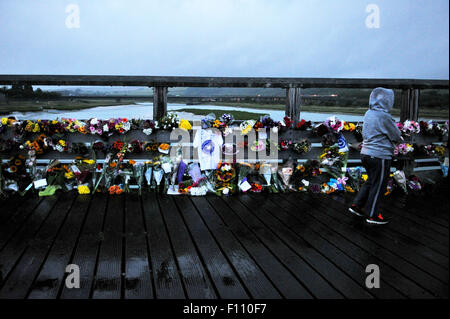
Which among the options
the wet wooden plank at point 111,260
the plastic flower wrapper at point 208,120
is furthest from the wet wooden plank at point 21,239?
the plastic flower wrapper at point 208,120

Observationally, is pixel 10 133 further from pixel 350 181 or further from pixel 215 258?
pixel 350 181

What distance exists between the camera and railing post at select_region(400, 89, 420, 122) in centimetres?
541

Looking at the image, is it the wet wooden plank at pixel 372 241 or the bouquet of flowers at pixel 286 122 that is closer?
the wet wooden plank at pixel 372 241

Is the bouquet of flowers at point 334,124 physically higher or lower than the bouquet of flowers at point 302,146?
higher

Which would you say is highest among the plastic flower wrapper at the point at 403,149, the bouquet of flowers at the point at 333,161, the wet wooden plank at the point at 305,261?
the plastic flower wrapper at the point at 403,149

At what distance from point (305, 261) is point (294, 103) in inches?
115

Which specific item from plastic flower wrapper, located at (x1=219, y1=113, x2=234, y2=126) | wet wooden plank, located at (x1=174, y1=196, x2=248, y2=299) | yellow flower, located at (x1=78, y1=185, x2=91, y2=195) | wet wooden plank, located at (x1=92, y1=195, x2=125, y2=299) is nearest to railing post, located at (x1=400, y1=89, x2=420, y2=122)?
plastic flower wrapper, located at (x1=219, y1=113, x2=234, y2=126)

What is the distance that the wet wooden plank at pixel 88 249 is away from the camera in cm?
220

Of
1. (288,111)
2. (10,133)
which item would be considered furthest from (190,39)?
(10,133)

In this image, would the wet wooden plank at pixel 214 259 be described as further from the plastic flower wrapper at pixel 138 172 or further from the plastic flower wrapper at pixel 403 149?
the plastic flower wrapper at pixel 403 149

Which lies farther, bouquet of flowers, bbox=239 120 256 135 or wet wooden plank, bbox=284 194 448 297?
bouquet of flowers, bbox=239 120 256 135

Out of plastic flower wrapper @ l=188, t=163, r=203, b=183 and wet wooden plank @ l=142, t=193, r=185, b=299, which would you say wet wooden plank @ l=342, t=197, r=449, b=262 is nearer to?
wet wooden plank @ l=142, t=193, r=185, b=299

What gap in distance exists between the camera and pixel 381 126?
357 centimetres

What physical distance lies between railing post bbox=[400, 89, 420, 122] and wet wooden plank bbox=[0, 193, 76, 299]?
4.82 meters
